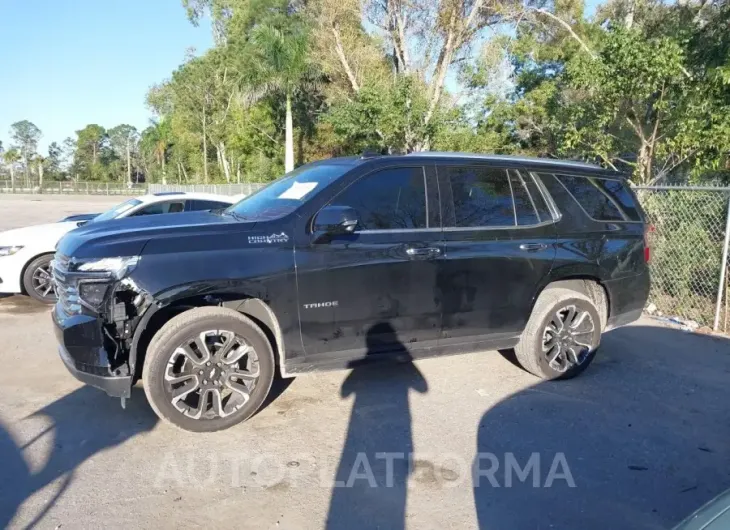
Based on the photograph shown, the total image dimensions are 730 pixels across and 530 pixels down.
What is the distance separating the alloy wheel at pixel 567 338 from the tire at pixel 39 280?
6473 millimetres

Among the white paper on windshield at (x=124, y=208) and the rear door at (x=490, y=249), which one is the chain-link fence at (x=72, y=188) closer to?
the white paper on windshield at (x=124, y=208)

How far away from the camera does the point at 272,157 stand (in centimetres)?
3662

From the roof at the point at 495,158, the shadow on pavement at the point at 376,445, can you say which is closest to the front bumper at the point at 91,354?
the shadow on pavement at the point at 376,445

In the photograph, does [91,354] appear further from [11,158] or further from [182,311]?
[11,158]

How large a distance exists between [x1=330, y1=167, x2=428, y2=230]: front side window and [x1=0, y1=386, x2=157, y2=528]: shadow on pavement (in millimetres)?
2210

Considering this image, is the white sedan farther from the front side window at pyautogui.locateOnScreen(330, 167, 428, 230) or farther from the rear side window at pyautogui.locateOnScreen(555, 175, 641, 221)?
the rear side window at pyautogui.locateOnScreen(555, 175, 641, 221)

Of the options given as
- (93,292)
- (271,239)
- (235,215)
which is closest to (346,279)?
(271,239)

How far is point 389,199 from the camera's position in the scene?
175 inches

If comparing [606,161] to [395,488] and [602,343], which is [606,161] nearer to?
[602,343]

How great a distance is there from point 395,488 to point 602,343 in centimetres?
405

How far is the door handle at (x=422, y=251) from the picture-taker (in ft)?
14.4

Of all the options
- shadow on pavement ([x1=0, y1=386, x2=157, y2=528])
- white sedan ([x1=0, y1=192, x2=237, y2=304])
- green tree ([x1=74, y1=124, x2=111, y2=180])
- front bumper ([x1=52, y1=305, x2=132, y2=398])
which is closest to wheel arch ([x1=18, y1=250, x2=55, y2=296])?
white sedan ([x1=0, y1=192, x2=237, y2=304])

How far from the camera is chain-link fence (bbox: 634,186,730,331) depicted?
7.19 meters

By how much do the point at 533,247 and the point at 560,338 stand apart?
93cm
